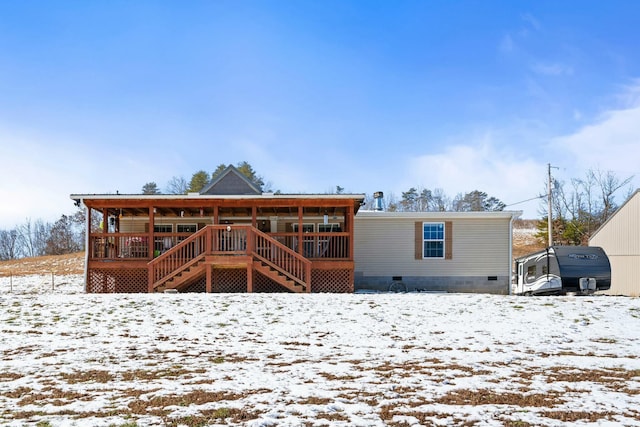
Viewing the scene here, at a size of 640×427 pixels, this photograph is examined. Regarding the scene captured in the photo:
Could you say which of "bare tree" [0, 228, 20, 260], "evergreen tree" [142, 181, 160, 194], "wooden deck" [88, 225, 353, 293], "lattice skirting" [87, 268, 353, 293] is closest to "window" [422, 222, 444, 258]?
"wooden deck" [88, 225, 353, 293]

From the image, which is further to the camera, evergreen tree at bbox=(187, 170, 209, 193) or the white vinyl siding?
evergreen tree at bbox=(187, 170, 209, 193)

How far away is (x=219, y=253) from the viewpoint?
1484 centimetres

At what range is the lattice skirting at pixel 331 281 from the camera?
15.9 metres

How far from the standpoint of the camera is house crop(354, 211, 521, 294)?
18.0m

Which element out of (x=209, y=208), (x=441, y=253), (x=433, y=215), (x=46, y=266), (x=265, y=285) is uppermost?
(x=209, y=208)

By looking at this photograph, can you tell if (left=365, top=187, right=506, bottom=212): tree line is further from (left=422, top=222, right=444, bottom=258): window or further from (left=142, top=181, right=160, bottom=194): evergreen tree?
(left=422, top=222, right=444, bottom=258): window

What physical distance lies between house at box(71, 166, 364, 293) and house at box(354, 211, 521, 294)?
1797 mm

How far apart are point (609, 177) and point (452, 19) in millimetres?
31554

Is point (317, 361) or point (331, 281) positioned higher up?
point (331, 281)

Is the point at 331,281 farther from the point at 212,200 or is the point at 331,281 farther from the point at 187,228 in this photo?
the point at 187,228

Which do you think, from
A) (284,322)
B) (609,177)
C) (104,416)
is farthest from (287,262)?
(609,177)

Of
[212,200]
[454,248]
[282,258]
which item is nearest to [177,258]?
[212,200]

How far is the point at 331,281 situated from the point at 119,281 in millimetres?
7229

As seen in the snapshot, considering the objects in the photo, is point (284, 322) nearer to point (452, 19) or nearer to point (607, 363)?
point (607, 363)
